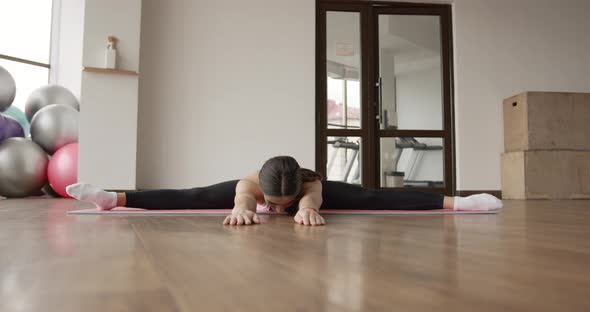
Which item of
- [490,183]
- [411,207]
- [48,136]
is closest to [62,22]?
[48,136]

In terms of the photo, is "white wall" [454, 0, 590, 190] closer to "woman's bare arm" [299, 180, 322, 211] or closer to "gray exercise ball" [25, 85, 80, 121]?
"woman's bare arm" [299, 180, 322, 211]

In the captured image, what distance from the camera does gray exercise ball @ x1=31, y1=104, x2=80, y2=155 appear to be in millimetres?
3701

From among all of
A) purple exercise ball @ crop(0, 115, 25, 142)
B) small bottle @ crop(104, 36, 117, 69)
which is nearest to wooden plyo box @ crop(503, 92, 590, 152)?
small bottle @ crop(104, 36, 117, 69)

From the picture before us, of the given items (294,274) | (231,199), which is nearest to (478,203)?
(231,199)

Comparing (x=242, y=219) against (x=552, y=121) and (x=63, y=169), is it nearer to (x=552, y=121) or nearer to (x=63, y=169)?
(x=63, y=169)

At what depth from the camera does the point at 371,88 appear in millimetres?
4445

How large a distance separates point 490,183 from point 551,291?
4482mm

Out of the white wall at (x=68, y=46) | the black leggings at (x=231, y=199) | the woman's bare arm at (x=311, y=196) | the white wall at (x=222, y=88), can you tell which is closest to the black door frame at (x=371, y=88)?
the white wall at (x=222, y=88)

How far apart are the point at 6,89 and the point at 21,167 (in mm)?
843

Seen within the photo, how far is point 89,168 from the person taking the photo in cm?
358

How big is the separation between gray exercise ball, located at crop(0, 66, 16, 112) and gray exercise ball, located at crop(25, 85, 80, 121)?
0.22 metres

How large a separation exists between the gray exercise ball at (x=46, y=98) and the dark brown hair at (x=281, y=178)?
342 cm

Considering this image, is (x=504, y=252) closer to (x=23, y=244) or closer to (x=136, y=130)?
(x=23, y=244)

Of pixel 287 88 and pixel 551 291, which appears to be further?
pixel 287 88
